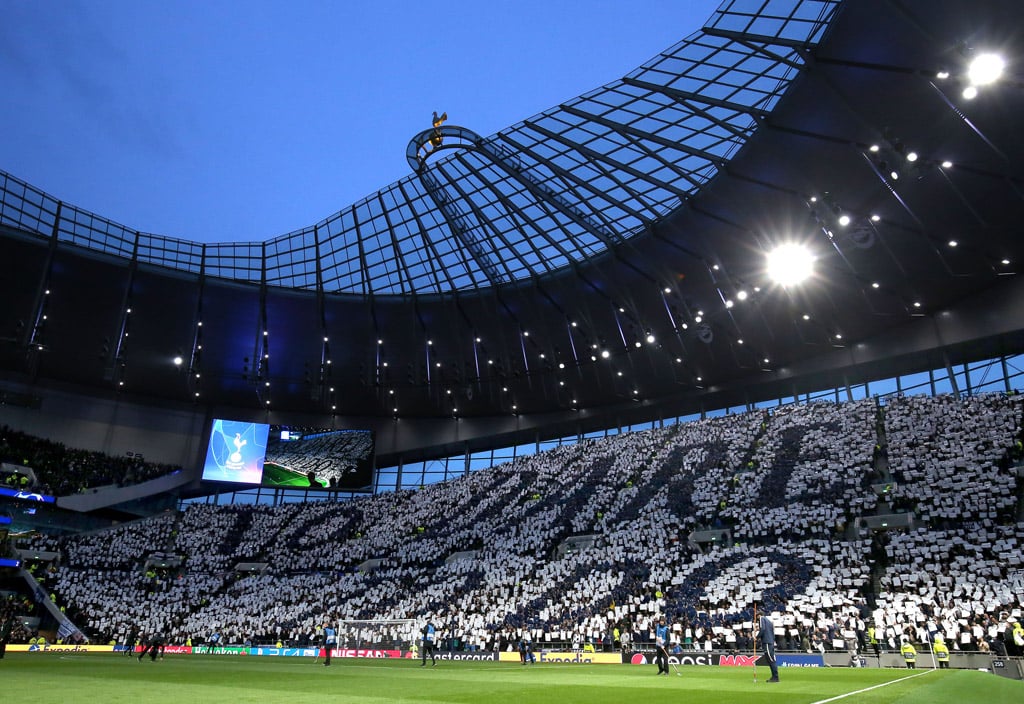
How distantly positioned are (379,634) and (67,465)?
35140 millimetres

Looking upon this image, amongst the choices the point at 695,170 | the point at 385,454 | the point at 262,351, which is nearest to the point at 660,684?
the point at 695,170

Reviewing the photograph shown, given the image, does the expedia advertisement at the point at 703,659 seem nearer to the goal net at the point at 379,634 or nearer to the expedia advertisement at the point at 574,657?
the expedia advertisement at the point at 574,657

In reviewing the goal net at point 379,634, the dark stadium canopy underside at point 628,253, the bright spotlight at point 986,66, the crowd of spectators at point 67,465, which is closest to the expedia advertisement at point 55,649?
the goal net at point 379,634

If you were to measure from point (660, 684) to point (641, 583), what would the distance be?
19.4 meters

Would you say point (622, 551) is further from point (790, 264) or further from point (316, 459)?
point (316, 459)

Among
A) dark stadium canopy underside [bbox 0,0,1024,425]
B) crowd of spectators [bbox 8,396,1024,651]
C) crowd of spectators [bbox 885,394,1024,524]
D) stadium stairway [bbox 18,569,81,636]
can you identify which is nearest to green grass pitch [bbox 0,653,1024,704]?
crowd of spectators [bbox 8,396,1024,651]

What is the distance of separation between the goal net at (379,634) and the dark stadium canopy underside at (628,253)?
1914 centimetres

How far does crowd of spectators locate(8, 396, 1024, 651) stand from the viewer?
26.8 metres

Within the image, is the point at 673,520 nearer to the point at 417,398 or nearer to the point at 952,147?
the point at 952,147

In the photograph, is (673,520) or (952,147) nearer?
(952,147)

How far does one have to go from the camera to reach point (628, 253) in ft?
128

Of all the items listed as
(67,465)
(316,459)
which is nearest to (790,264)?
(316,459)

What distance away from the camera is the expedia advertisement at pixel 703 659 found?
24.2 metres

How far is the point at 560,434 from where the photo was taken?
199ft
